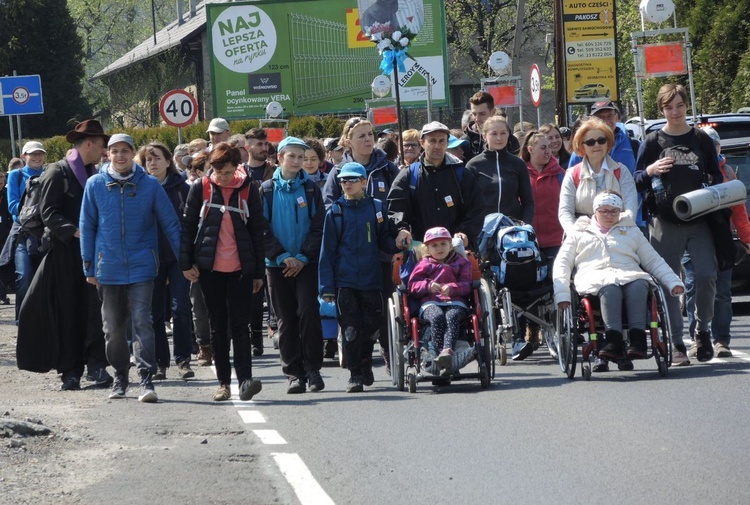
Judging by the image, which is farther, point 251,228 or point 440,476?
point 251,228

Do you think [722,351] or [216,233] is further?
[722,351]

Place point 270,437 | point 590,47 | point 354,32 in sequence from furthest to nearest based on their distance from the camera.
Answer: point 354,32 → point 590,47 → point 270,437

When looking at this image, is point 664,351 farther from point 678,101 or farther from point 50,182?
point 50,182

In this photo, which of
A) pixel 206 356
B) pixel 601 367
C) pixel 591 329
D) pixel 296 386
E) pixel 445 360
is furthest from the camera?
pixel 206 356

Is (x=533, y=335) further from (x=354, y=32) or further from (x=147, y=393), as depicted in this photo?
(x=354, y=32)

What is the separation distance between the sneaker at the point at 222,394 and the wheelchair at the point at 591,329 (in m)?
2.66

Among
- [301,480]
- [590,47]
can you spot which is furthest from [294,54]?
[301,480]

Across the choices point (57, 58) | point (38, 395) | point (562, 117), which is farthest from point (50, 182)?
point (57, 58)

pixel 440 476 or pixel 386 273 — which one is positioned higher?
pixel 386 273

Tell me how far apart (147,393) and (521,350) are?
353cm

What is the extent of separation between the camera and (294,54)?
5466 cm

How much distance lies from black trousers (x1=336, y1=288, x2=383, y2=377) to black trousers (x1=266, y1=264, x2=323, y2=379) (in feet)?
0.79

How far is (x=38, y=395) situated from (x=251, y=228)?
253cm

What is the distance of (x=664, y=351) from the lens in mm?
10914
